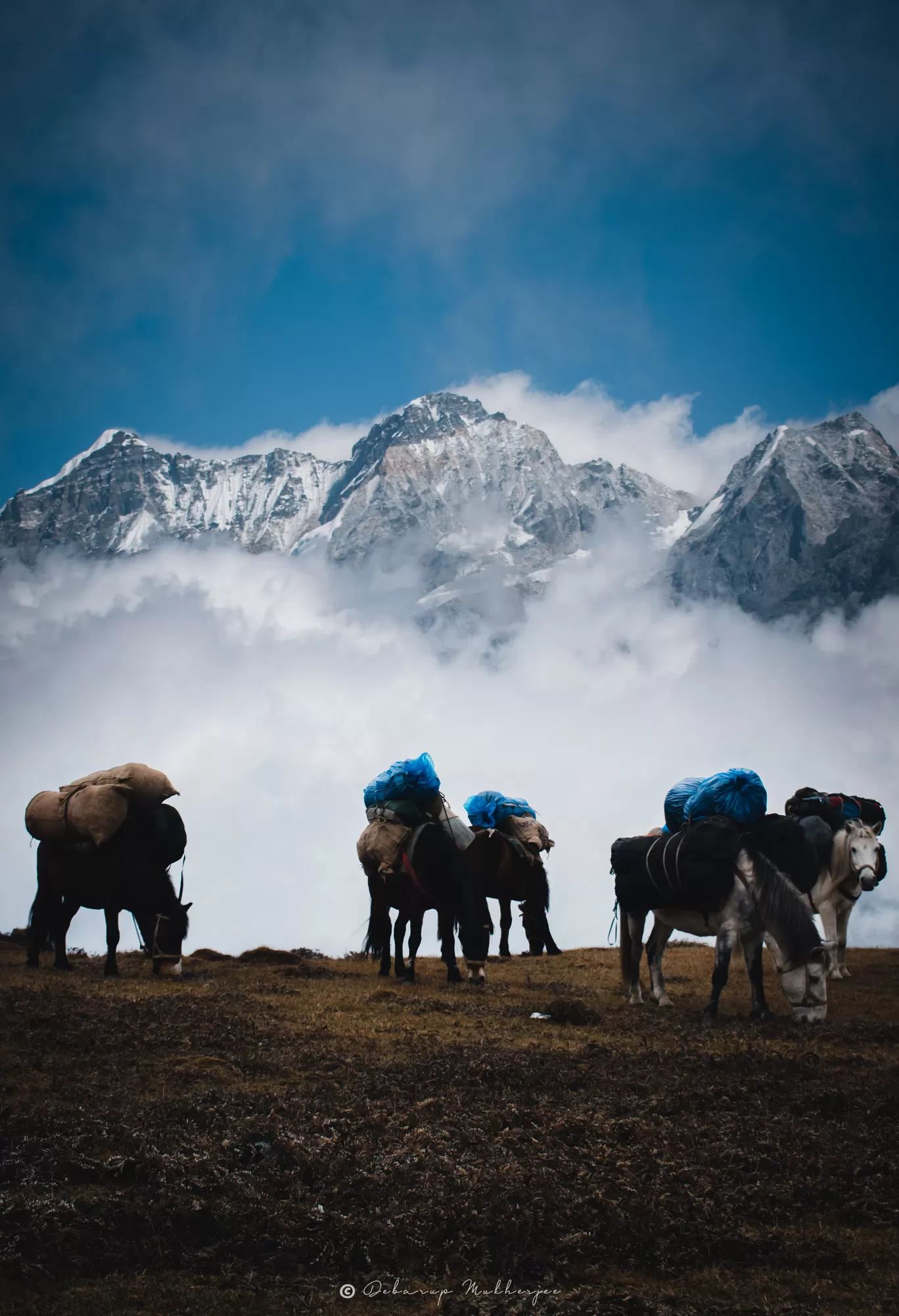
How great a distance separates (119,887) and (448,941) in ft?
18.1

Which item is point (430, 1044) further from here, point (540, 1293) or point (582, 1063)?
point (540, 1293)

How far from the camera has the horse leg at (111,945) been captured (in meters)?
17.5

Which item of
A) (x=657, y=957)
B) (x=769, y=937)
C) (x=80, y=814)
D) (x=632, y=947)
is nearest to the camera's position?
(x=769, y=937)

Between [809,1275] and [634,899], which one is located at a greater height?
[634,899]

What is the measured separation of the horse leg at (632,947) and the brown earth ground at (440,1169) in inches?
120

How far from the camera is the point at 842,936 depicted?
62.1 ft

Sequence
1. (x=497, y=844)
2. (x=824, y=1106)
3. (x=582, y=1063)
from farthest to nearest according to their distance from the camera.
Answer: (x=497, y=844)
(x=582, y=1063)
(x=824, y=1106)

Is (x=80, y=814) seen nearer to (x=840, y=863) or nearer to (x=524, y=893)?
(x=524, y=893)

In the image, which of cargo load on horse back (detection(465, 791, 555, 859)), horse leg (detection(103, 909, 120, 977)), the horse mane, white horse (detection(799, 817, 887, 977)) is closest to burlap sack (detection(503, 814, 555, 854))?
cargo load on horse back (detection(465, 791, 555, 859))

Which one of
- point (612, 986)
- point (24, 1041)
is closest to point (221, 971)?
point (612, 986)

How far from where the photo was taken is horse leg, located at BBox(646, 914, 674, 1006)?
15.8 meters

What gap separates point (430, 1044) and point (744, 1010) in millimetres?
5299

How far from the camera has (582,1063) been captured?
37.0 feet

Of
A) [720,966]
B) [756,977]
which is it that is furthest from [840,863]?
[720,966]
